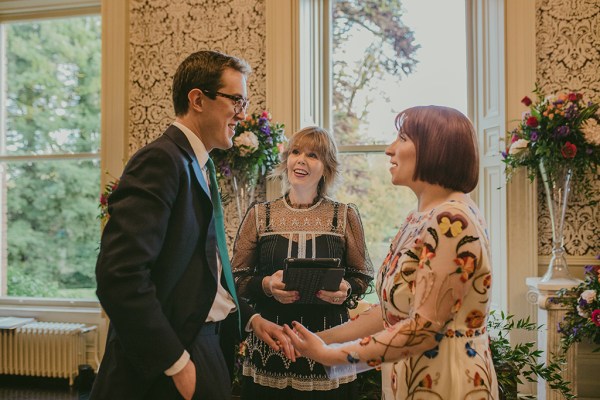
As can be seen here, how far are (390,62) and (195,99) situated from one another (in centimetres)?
317

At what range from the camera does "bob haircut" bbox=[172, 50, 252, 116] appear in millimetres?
1707

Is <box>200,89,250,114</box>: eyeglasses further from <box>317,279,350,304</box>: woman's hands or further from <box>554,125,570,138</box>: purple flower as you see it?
<box>554,125,570,138</box>: purple flower

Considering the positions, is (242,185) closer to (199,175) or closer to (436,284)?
(199,175)

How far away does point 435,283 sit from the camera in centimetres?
134

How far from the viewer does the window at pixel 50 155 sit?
17.0 feet

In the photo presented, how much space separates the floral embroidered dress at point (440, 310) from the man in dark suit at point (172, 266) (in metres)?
0.44

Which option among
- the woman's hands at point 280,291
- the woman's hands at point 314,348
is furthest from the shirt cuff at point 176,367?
the woman's hands at point 280,291

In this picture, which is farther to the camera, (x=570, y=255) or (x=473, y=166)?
(x=570, y=255)

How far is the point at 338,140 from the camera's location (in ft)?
15.2

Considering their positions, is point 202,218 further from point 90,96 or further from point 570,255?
point 90,96

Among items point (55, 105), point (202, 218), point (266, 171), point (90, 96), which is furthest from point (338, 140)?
point (202, 218)

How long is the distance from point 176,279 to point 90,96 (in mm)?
4188

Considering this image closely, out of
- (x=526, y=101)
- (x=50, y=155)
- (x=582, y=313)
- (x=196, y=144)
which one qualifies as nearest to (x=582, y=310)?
(x=582, y=313)

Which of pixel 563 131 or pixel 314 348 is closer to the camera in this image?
pixel 314 348
